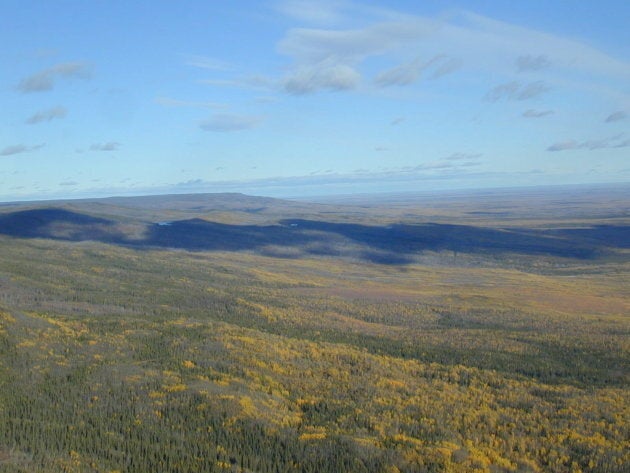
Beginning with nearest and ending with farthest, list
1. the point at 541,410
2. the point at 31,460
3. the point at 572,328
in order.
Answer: the point at 31,460 → the point at 541,410 → the point at 572,328

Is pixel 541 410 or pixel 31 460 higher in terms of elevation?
pixel 31 460

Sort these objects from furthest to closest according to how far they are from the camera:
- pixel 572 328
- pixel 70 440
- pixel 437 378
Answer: pixel 572 328 < pixel 437 378 < pixel 70 440

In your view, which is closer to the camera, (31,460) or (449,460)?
(31,460)

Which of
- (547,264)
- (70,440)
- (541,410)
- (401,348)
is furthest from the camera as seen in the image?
(547,264)

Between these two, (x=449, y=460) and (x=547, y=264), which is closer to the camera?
(x=449, y=460)

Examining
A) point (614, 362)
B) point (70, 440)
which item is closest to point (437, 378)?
point (614, 362)

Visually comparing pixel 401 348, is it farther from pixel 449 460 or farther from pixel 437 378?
pixel 449 460

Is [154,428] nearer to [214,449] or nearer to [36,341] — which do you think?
[214,449]

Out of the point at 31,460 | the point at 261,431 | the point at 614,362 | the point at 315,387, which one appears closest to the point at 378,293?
the point at 614,362

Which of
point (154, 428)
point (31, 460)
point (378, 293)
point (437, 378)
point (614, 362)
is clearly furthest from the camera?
point (378, 293)
